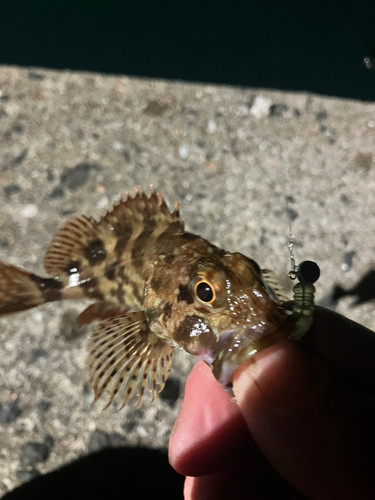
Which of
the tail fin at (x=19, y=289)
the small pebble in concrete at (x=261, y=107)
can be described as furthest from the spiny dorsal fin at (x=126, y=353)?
the small pebble in concrete at (x=261, y=107)

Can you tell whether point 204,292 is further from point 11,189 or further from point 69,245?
point 11,189

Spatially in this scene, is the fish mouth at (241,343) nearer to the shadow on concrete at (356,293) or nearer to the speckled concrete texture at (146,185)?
the speckled concrete texture at (146,185)

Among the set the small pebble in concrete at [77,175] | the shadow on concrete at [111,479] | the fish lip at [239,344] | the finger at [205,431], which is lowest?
the shadow on concrete at [111,479]

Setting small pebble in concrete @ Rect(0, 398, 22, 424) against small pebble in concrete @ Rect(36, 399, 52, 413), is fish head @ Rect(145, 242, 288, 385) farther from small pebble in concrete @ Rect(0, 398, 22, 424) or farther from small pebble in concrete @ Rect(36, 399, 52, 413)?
small pebble in concrete @ Rect(0, 398, 22, 424)

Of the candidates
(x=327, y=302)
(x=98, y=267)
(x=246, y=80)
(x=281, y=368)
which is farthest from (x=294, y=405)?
(x=246, y=80)

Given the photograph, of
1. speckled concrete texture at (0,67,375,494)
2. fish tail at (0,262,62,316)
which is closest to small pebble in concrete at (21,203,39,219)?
speckled concrete texture at (0,67,375,494)

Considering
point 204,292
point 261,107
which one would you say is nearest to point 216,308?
point 204,292
